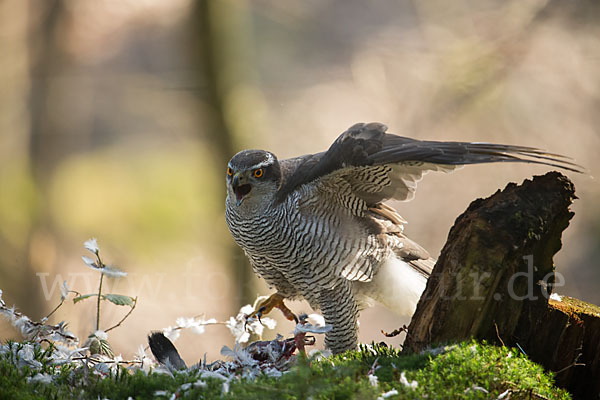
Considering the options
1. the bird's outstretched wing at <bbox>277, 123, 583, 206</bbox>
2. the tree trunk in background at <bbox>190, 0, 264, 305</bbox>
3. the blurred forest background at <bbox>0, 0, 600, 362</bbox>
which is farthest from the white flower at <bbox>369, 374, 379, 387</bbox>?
the tree trunk in background at <bbox>190, 0, 264, 305</bbox>

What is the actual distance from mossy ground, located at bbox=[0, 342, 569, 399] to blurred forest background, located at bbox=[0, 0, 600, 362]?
325cm

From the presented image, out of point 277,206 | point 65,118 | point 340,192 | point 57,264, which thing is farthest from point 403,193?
point 65,118

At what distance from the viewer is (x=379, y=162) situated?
2.93m

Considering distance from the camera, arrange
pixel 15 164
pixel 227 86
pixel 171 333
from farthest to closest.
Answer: pixel 15 164 < pixel 227 86 < pixel 171 333

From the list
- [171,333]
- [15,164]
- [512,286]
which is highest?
[512,286]

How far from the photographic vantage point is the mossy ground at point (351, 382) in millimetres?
1985

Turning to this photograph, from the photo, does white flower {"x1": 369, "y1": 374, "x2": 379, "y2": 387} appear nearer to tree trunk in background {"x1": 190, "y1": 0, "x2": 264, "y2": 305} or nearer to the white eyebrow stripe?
the white eyebrow stripe

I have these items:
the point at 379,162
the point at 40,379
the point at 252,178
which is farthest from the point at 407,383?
the point at 252,178

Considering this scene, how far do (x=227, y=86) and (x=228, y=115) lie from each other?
304 mm

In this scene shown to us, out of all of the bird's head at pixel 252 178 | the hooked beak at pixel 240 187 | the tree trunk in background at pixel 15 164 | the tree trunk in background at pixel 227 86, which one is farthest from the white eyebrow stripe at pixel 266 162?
the tree trunk in background at pixel 15 164

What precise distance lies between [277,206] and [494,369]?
1.77m

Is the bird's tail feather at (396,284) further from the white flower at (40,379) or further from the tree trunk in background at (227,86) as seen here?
the tree trunk in background at (227,86)

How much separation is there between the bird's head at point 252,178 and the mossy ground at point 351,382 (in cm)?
146

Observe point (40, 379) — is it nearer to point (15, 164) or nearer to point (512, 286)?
point (512, 286)
